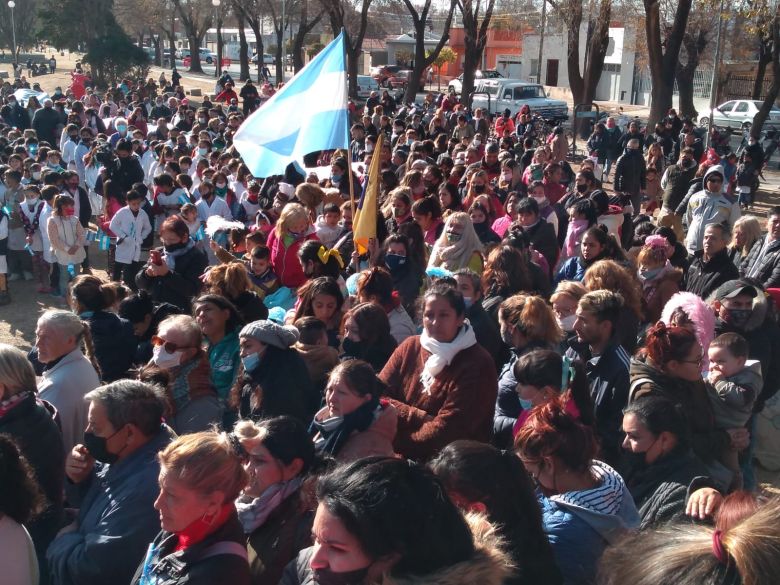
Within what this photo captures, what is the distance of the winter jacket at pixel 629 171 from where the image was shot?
42.8 feet

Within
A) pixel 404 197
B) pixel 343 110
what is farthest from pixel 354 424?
pixel 404 197

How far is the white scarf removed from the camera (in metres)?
4.08

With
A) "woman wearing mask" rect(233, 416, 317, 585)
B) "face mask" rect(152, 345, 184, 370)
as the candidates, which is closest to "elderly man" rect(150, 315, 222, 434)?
"face mask" rect(152, 345, 184, 370)

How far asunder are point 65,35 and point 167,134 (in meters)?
27.7

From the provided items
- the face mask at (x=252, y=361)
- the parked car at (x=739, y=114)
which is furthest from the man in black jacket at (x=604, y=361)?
the parked car at (x=739, y=114)

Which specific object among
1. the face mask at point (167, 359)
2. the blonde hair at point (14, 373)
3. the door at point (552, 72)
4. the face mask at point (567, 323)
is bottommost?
the face mask at point (167, 359)

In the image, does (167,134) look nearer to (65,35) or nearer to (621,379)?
(621,379)

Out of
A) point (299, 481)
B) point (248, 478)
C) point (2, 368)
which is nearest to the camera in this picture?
point (248, 478)

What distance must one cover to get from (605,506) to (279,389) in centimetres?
183

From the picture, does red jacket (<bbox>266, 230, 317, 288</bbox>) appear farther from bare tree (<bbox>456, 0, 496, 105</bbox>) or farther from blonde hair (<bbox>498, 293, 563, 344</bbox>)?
bare tree (<bbox>456, 0, 496, 105</bbox>)

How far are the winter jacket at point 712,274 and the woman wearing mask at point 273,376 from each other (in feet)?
12.1

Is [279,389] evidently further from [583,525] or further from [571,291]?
[571,291]

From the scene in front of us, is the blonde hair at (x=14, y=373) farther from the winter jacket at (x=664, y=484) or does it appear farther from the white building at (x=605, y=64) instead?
the white building at (x=605, y=64)

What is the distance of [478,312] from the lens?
532 centimetres
